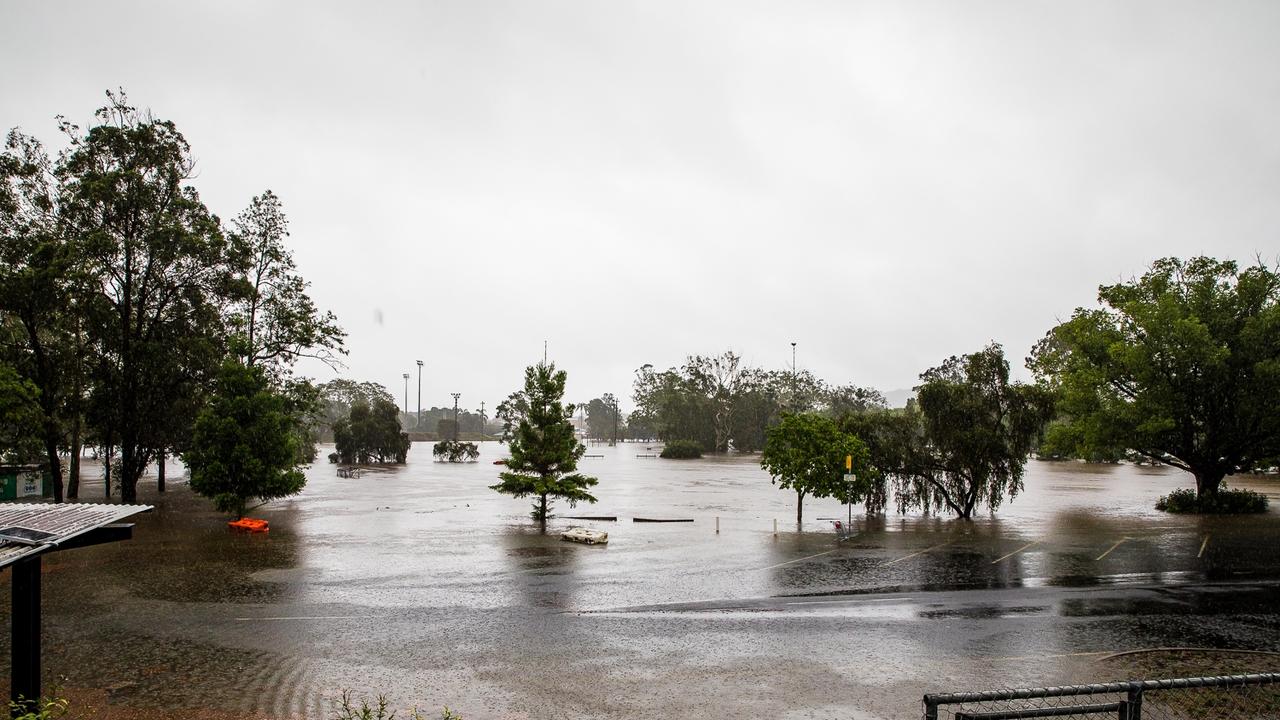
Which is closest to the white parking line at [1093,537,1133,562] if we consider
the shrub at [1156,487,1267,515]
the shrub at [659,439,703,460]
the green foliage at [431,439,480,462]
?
the shrub at [1156,487,1267,515]

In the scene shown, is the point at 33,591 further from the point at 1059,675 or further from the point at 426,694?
the point at 1059,675

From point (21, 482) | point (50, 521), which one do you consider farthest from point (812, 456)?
point (21, 482)

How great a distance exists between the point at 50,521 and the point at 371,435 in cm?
7313

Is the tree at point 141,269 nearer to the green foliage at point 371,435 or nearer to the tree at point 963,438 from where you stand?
the tree at point 963,438

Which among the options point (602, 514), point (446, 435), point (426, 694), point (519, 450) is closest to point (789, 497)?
point (602, 514)

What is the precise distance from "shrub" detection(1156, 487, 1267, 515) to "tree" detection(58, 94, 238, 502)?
4760cm

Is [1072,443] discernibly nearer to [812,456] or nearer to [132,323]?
[812,456]

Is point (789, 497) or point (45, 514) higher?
point (45, 514)

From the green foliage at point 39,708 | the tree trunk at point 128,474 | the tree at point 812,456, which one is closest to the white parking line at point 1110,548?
the tree at point 812,456

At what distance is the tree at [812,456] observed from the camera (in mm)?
30641

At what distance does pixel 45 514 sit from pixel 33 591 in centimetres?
135

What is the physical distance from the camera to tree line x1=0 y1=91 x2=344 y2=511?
30375mm

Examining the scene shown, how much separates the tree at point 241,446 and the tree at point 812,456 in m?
19.8

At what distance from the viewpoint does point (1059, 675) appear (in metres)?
11.5
